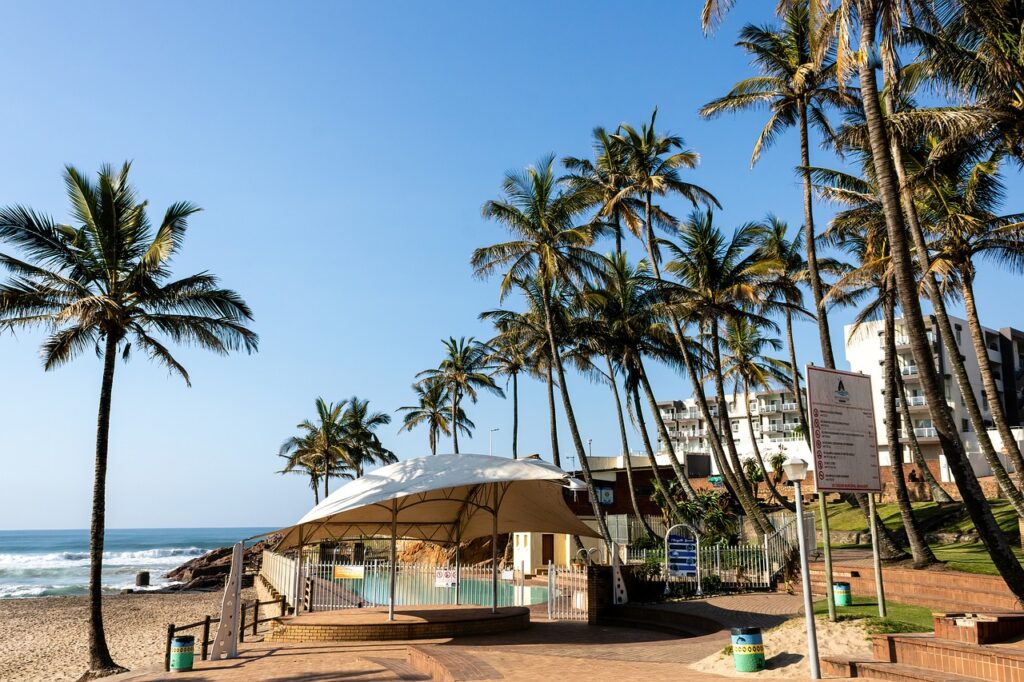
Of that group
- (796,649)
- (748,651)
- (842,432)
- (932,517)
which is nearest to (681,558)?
(796,649)

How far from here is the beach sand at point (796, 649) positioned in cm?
1109

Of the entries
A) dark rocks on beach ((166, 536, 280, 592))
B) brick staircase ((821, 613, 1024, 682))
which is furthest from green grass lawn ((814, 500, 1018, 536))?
dark rocks on beach ((166, 536, 280, 592))

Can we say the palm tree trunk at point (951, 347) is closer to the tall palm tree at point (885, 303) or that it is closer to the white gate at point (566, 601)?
the tall palm tree at point (885, 303)

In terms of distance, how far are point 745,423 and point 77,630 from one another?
253 ft

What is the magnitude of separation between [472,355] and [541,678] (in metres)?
43.6

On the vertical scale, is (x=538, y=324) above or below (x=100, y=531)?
above

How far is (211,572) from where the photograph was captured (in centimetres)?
6000

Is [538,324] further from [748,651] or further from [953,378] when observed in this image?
[953,378]

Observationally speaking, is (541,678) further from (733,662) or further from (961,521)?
(961,521)

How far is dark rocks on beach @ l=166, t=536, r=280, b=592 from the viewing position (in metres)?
55.1

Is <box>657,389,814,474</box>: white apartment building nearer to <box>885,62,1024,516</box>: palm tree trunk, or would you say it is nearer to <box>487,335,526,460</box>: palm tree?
<box>487,335,526,460</box>: palm tree

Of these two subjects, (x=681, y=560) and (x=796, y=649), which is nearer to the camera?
(x=796, y=649)

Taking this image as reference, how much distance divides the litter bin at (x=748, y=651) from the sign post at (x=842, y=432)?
2553 millimetres

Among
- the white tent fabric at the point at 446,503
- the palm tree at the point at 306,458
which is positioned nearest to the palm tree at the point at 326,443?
the palm tree at the point at 306,458
